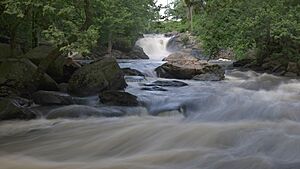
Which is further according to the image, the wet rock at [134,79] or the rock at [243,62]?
the rock at [243,62]

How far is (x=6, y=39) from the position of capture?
43.4ft

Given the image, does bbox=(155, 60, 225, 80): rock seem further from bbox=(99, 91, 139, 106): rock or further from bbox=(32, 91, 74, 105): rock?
bbox=(32, 91, 74, 105): rock

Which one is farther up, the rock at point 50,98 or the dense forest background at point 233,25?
the dense forest background at point 233,25

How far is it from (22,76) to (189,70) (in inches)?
292

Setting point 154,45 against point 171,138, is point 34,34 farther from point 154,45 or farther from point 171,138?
point 154,45

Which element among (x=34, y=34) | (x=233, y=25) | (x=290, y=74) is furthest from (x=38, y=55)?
(x=290, y=74)

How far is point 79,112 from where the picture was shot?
857cm

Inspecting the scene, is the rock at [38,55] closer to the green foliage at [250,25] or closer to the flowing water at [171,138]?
Result: the flowing water at [171,138]

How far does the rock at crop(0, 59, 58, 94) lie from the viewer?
A: 9.92m

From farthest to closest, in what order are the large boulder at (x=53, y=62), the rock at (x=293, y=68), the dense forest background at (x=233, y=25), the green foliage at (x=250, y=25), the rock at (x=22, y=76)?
the rock at (x=293, y=68) < the green foliage at (x=250, y=25) < the dense forest background at (x=233, y=25) < the large boulder at (x=53, y=62) < the rock at (x=22, y=76)

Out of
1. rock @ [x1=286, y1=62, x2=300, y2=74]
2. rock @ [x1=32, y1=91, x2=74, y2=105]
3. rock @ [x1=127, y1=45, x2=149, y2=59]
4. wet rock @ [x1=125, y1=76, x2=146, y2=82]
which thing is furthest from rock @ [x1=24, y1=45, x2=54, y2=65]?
rock @ [x1=127, y1=45, x2=149, y2=59]

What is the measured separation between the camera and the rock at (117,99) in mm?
9492

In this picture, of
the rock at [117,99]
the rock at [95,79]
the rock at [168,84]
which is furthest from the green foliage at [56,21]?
the rock at [168,84]

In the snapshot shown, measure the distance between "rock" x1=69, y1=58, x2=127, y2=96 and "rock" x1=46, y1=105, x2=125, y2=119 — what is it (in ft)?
Answer: 6.12
